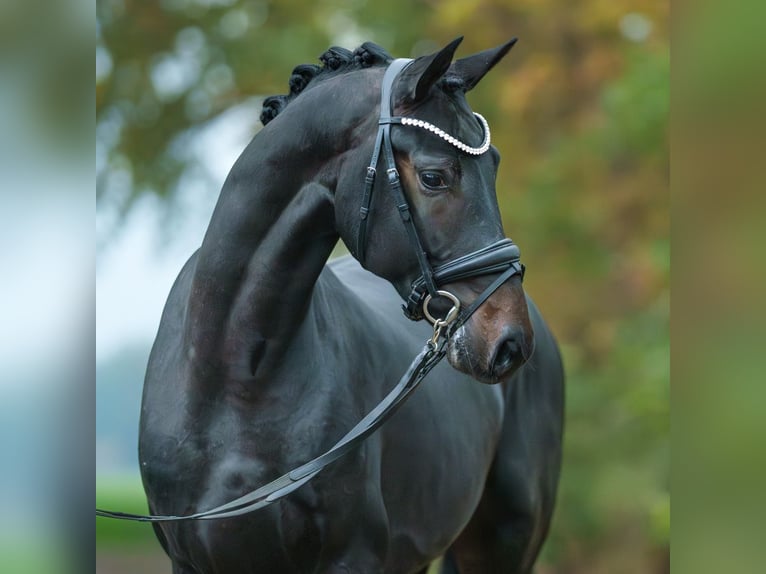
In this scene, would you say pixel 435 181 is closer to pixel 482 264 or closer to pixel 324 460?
pixel 482 264

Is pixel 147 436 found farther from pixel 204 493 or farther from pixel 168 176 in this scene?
pixel 168 176

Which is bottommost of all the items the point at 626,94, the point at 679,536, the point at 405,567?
the point at 405,567

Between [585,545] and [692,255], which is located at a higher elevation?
[692,255]

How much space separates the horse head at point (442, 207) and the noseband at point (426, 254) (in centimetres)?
1

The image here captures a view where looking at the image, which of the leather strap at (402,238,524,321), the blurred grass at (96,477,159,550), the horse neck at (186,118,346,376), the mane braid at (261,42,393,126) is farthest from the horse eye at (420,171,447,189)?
the blurred grass at (96,477,159,550)

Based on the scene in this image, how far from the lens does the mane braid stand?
3051 millimetres

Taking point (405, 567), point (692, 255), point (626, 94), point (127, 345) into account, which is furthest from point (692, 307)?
point (626, 94)

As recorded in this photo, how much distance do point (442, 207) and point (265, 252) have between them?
0.56 metres

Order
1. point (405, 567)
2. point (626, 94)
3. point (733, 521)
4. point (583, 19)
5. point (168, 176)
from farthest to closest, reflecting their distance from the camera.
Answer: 1. point (583, 19)
2. point (168, 176)
3. point (626, 94)
4. point (405, 567)
5. point (733, 521)

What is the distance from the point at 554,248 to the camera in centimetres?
936

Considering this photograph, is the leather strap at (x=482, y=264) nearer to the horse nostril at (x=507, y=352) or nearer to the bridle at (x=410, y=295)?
the bridle at (x=410, y=295)

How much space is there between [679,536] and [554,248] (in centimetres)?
834

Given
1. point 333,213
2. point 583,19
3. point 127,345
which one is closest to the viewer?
point 333,213

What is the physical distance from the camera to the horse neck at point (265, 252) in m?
2.97
